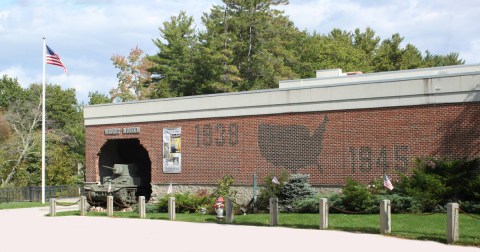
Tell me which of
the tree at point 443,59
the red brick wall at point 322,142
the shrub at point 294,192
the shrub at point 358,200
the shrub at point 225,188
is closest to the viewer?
the shrub at point 358,200

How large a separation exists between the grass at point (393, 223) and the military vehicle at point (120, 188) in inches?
334

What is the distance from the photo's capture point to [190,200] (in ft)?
102

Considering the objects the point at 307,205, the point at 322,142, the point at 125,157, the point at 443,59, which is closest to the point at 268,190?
the point at 307,205

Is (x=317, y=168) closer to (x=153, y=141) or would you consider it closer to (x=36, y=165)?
(x=153, y=141)

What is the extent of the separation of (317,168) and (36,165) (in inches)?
1718

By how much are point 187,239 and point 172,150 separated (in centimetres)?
1543

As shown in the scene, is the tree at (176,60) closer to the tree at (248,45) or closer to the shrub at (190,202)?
the tree at (248,45)

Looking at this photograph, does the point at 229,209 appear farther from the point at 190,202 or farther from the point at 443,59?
the point at 443,59

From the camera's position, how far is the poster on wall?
115ft

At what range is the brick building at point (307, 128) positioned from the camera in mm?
26703

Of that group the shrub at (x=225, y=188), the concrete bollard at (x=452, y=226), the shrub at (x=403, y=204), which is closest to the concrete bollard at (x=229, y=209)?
the shrub at (x=403, y=204)

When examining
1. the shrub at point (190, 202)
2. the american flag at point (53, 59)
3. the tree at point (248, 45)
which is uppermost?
the tree at point (248, 45)

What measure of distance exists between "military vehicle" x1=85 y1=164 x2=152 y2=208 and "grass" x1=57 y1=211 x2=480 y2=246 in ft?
27.8

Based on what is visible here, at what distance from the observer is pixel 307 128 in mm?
30297
